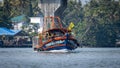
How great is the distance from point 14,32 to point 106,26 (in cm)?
2286

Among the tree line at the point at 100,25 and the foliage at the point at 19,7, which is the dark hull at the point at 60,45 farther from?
the foliage at the point at 19,7

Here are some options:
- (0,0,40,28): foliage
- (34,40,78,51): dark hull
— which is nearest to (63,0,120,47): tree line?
(0,0,40,28): foliage

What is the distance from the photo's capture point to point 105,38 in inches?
6053

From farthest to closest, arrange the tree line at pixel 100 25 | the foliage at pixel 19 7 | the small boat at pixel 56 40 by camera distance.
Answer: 1. the foliage at pixel 19 7
2. the tree line at pixel 100 25
3. the small boat at pixel 56 40

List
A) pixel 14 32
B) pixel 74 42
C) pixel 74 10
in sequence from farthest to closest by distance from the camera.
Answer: pixel 74 10 < pixel 14 32 < pixel 74 42

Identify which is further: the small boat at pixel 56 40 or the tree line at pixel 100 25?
the tree line at pixel 100 25

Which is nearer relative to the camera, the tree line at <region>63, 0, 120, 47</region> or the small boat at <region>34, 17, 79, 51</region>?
the small boat at <region>34, 17, 79, 51</region>

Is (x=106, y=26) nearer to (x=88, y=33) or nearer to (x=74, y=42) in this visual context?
(x=88, y=33)

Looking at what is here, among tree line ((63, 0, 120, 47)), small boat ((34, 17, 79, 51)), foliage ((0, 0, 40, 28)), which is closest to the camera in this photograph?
small boat ((34, 17, 79, 51))

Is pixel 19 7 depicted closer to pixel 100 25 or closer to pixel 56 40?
pixel 100 25

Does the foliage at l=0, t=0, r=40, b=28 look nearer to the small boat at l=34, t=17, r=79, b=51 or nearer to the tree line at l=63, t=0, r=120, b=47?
the tree line at l=63, t=0, r=120, b=47

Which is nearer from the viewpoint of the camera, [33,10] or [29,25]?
[29,25]

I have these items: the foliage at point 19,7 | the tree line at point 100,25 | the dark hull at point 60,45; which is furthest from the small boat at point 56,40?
the foliage at point 19,7

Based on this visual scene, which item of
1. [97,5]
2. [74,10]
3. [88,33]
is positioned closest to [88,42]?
[88,33]
